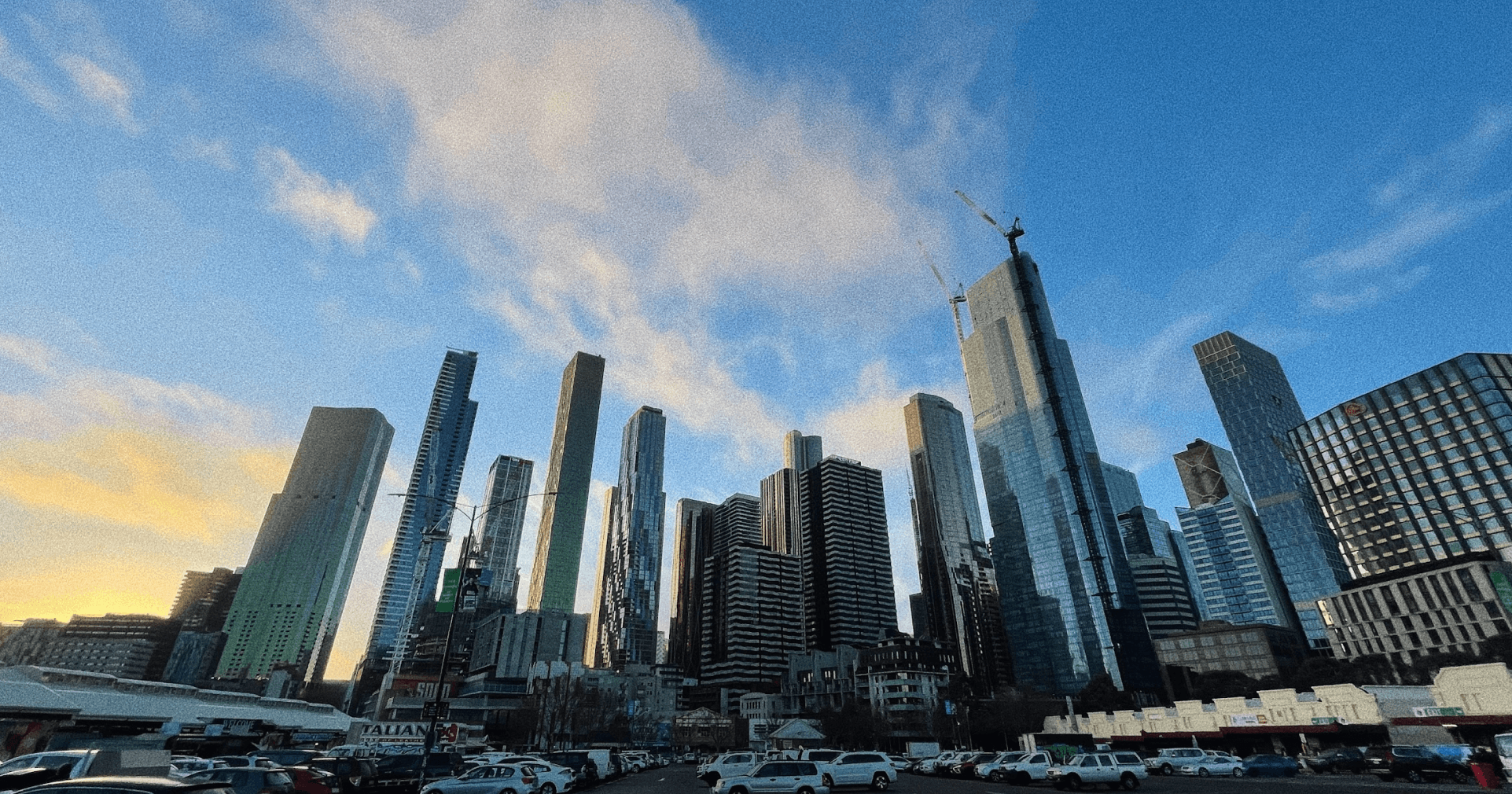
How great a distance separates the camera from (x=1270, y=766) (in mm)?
42344

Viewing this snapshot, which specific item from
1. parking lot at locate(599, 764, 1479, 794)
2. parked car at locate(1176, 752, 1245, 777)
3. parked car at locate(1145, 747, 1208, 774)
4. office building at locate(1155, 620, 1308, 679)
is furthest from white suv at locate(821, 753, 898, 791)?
office building at locate(1155, 620, 1308, 679)

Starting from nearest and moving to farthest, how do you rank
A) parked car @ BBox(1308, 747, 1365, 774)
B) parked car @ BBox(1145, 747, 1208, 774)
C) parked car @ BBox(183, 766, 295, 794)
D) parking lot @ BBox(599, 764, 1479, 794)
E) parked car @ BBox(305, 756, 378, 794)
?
parked car @ BBox(183, 766, 295, 794)
parking lot @ BBox(599, 764, 1479, 794)
parked car @ BBox(305, 756, 378, 794)
parked car @ BBox(1145, 747, 1208, 774)
parked car @ BBox(1308, 747, 1365, 774)

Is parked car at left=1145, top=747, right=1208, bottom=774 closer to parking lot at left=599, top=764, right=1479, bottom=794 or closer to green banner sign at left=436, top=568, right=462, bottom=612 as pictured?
parking lot at left=599, top=764, right=1479, bottom=794

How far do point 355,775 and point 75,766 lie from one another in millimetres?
10326

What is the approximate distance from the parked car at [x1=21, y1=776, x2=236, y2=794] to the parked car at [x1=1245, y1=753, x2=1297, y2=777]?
5530 centimetres

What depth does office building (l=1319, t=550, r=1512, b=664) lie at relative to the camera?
116 metres

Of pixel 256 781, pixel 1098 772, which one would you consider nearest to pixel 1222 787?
pixel 1098 772

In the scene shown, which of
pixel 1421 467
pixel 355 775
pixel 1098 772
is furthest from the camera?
pixel 1421 467

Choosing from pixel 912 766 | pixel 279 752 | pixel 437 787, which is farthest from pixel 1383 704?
pixel 279 752

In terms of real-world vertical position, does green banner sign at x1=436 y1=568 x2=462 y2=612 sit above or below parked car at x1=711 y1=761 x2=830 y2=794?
above

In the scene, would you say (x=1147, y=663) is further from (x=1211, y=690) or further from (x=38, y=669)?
(x=38, y=669)

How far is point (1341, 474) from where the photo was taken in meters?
166

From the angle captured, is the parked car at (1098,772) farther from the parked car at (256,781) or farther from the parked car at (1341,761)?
the parked car at (256,781)

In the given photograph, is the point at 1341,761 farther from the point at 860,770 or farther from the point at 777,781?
the point at 777,781
